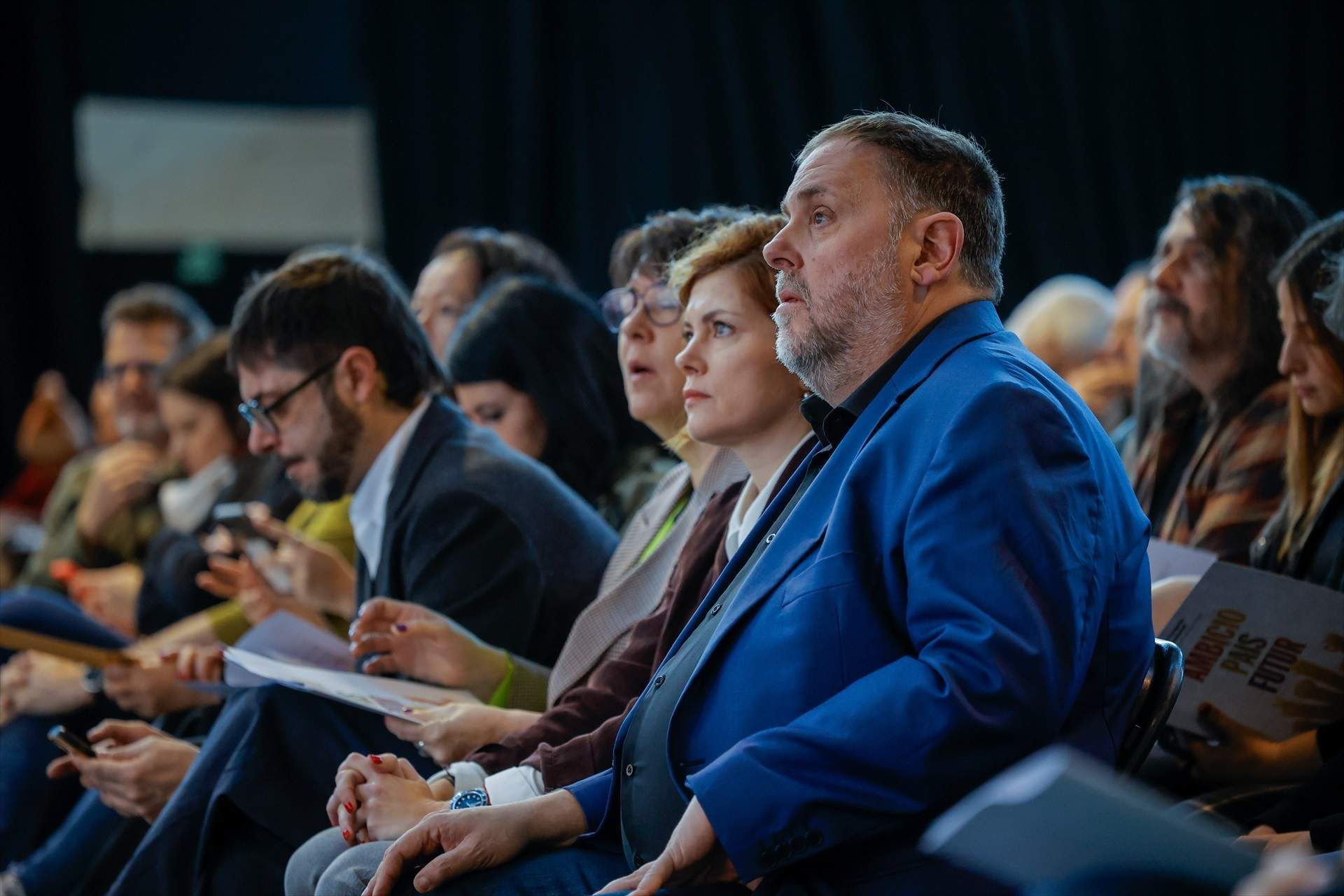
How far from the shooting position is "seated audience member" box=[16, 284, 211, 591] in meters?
4.20

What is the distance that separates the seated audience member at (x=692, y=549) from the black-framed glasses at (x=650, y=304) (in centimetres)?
26

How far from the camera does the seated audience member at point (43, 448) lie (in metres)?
5.42

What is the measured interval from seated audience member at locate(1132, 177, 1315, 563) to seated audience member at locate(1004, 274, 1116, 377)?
1.51m

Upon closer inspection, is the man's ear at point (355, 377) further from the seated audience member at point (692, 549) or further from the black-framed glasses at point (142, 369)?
the black-framed glasses at point (142, 369)

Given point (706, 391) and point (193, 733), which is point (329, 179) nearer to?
point (193, 733)

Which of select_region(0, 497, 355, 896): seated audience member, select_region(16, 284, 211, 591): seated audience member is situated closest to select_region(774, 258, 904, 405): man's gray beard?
select_region(0, 497, 355, 896): seated audience member

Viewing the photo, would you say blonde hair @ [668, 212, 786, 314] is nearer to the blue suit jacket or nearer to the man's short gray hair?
the man's short gray hair

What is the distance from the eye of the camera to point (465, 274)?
11.6 feet

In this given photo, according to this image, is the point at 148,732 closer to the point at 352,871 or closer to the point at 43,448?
the point at 352,871

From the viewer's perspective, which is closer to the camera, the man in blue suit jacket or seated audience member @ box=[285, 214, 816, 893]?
the man in blue suit jacket

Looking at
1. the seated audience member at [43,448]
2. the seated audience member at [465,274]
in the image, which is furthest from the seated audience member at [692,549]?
the seated audience member at [43,448]

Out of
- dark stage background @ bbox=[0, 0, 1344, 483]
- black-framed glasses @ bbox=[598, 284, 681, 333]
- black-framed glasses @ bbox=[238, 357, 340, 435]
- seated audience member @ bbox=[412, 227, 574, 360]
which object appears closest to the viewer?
black-framed glasses @ bbox=[598, 284, 681, 333]

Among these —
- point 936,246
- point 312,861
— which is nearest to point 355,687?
point 312,861

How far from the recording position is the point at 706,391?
191 cm
